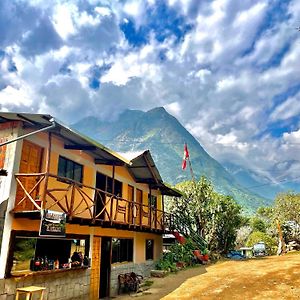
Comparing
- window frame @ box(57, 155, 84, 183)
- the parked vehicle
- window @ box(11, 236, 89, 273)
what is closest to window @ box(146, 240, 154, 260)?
window @ box(11, 236, 89, 273)

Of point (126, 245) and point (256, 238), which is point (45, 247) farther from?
point (256, 238)

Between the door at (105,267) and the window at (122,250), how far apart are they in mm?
524

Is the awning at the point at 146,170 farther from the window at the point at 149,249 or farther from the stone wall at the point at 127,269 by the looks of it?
the stone wall at the point at 127,269

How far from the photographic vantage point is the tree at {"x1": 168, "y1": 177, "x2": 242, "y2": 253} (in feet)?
117

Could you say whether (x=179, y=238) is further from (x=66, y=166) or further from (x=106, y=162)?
(x=66, y=166)

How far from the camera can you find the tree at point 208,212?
3556cm

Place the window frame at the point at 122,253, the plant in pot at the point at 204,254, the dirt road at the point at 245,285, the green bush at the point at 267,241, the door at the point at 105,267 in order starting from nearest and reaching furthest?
the dirt road at the point at 245,285, the door at the point at 105,267, the window frame at the point at 122,253, the plant in pot at the point at 204,254, the green bush at the point at 267,241

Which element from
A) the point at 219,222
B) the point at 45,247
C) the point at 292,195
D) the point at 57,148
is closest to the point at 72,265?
the point at 45,247

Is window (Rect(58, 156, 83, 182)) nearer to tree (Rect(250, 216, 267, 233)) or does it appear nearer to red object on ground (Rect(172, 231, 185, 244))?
red object on ground (Rect(172, 231, 185, 244))

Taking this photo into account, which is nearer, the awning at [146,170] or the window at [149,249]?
the awning at [146,170]

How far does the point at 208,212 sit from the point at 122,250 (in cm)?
1888

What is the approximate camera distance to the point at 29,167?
11.8 metres

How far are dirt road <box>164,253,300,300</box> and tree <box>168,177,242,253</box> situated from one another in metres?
15.9

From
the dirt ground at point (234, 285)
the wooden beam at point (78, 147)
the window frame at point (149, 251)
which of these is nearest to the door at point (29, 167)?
the wooden beam at point (78, 147)
